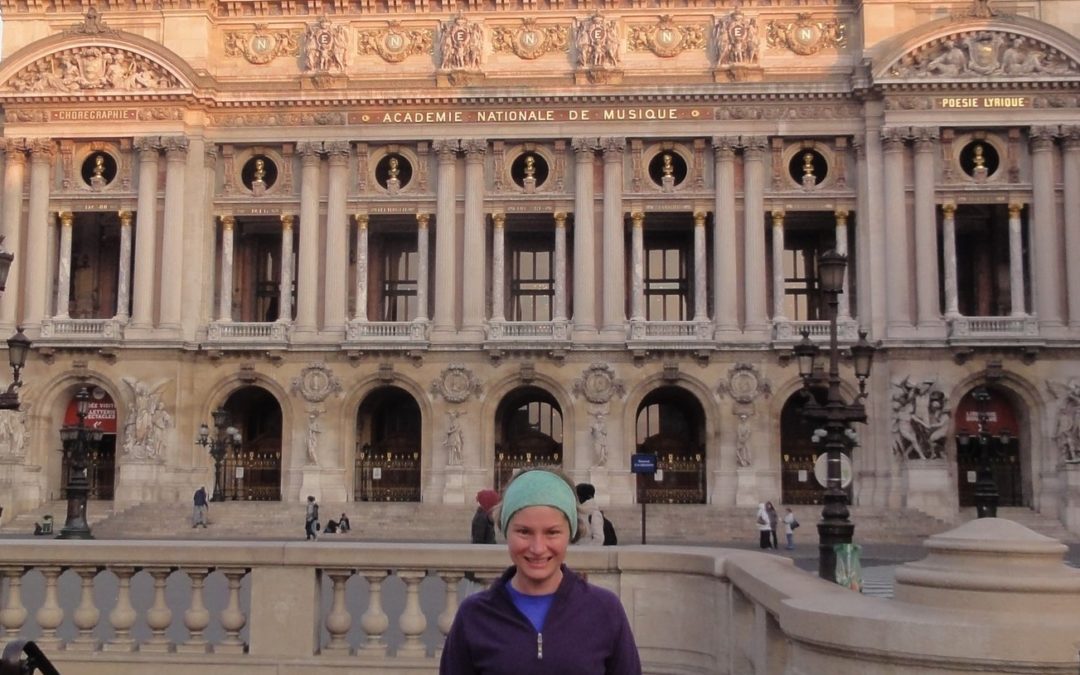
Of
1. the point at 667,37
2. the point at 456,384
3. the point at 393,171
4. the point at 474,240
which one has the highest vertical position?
the point at 667,37

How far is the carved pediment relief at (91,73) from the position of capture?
44.7m

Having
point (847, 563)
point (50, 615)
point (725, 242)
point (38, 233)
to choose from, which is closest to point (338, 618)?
point (50, 615)

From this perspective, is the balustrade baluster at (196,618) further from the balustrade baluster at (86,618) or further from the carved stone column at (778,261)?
the carved stone column at (778,261)

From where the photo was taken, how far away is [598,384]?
42844 millimetres

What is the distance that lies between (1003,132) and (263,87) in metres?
26.5

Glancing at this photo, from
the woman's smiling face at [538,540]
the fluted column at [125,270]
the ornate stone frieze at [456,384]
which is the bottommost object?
the woman's smiling face at [538,540]

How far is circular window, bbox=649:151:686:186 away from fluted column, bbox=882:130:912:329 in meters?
7.20

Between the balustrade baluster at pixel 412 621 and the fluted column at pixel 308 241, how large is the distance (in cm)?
3519

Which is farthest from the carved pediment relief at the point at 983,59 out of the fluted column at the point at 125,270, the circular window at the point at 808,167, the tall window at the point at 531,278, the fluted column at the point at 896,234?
the fluted column at the point at 125,270

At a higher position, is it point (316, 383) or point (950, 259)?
point (950, 259)

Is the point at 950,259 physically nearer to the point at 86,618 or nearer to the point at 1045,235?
the point at 1045,235

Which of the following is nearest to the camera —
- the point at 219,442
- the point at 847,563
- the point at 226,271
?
the point at 847,563

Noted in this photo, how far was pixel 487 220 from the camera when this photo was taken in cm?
4500

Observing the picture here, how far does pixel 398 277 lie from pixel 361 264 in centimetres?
378
